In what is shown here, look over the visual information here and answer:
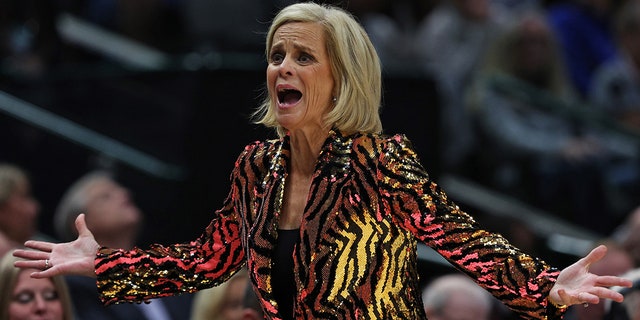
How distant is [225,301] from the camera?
5.41 meters

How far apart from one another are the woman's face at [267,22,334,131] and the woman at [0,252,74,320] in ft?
5.32

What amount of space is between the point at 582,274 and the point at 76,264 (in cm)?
149

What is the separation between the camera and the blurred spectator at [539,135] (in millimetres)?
7695

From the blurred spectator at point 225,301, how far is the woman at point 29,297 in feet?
2.03

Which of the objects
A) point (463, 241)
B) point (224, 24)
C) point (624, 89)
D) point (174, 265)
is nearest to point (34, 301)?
point (174, 265)

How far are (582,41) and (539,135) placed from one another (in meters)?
1.25

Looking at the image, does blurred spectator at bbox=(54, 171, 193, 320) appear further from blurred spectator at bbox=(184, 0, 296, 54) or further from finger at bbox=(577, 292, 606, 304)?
finger at bbox=(577, 292, 606, 304)

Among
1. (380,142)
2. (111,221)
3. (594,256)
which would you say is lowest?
(594,256)

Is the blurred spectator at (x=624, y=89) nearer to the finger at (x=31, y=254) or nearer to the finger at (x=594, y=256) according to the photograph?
the finger at (x=594, y=256)

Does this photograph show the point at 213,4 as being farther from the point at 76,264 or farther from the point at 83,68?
the point at 76,264

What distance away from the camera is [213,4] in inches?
312

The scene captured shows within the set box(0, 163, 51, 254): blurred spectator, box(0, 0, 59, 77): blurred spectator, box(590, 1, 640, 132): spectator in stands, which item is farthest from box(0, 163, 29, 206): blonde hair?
box(590, 1, 640, 132): spectator in stands

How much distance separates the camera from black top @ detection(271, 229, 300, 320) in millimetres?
3715

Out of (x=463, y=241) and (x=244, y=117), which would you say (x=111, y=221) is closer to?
(x=244, y=117)
